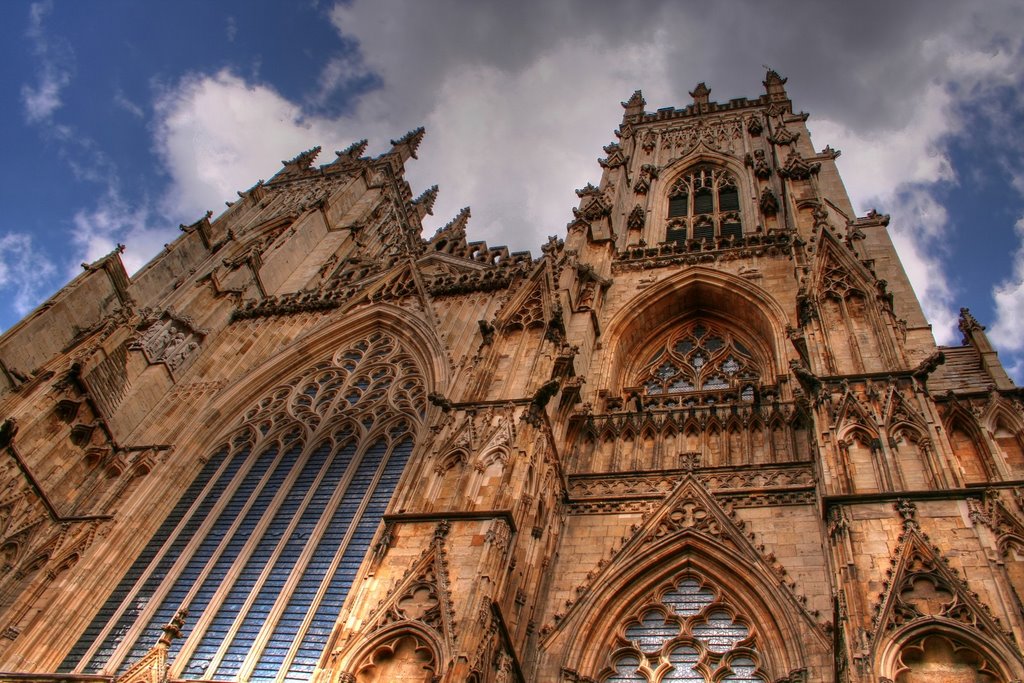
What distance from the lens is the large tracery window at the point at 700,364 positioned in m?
15.7

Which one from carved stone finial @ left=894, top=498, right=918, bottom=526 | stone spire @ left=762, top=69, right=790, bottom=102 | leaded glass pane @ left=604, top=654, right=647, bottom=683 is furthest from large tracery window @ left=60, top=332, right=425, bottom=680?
stone spire @ left=762, top=69, right=790, bottom=102

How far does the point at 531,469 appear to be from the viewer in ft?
36.5

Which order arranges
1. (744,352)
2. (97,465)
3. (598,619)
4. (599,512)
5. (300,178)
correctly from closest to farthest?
(598,619), (599,512), (97,465), (744,352), (300,178)

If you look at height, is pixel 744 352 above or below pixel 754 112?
below

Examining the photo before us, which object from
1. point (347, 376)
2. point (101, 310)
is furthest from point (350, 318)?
point (101, 310)

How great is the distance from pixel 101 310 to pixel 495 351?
10068 millimetres

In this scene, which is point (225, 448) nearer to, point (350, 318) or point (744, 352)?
point (350, 318)

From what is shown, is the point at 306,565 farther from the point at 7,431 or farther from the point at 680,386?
the point at 680,386

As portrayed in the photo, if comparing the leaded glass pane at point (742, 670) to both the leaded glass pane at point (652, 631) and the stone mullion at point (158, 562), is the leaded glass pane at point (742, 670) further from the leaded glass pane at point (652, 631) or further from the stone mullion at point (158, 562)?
the stone mullion at point (158, 562)

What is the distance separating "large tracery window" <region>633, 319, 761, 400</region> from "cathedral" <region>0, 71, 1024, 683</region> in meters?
0.07

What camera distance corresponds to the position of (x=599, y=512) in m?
12.4

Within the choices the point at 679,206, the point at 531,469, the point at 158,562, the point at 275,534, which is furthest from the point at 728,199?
the point at 158,562

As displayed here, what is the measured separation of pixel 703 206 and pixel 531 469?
46.5ft

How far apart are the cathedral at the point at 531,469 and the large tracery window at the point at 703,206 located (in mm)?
225
